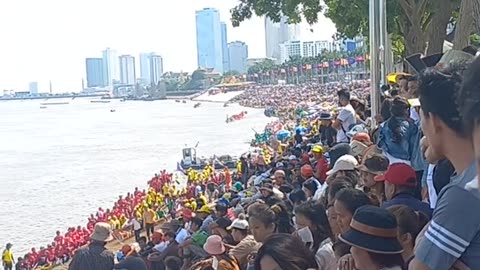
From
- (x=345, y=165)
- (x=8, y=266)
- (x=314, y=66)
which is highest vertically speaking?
(x=314, y=66)

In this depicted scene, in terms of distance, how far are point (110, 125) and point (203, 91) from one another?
3190 inches

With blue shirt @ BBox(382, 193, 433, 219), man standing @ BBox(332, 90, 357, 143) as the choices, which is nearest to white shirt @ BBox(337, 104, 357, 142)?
man standing @ BBox(332, 90, 357, 143)

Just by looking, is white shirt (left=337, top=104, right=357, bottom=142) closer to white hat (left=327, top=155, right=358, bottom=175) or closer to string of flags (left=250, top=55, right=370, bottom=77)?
white hat (left=327, top=155, right=358, bottom=175)

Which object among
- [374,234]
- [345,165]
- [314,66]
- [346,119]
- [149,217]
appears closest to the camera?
[374,234]

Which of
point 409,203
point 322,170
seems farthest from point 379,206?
point 322,170

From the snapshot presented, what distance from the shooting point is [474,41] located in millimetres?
15562

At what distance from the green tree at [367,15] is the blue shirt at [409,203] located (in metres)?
11.0

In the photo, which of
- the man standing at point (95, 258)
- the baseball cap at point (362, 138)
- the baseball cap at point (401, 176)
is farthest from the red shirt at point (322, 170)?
the baseball cap at point (401, 176)

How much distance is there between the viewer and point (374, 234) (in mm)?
3012

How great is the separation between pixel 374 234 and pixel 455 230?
2.70 ft

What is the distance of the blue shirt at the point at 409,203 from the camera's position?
395cm

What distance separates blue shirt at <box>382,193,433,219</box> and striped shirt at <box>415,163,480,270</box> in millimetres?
1642

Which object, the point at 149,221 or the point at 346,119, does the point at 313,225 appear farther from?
the point at 149,221

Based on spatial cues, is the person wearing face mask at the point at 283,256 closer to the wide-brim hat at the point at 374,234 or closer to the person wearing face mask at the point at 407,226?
the person wearing face mask at the point at 407,226
